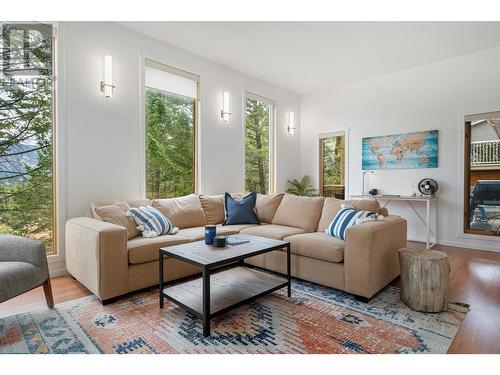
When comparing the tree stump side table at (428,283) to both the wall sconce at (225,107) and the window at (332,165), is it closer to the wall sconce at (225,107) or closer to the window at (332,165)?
the wall sconce at (225,107)

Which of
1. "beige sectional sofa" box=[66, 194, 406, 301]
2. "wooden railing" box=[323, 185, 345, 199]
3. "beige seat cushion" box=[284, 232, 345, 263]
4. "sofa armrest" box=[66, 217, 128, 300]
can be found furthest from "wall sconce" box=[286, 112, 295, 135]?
"sofa armrest" box=[66, 217, 128, 300]

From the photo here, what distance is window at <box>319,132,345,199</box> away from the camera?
5.58 meters

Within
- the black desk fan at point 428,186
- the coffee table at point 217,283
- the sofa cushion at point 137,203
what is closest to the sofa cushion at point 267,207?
the coffee table at point 217,283

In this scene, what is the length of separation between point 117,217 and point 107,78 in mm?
1584

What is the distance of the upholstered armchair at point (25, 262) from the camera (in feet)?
6.26

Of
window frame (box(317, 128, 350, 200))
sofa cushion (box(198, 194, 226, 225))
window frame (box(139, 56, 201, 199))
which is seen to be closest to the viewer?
window frame (box(139, 56, 201, 199))

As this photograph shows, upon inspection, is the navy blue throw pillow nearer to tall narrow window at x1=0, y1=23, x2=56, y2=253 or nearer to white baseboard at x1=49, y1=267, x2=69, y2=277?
white baseboard at x1=49, y1=267, x2=69, y2=277

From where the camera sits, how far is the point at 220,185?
4.50m

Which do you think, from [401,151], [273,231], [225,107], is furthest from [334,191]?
[273,231]

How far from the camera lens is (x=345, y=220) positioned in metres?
2.71

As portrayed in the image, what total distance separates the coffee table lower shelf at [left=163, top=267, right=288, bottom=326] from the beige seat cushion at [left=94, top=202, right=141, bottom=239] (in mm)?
761

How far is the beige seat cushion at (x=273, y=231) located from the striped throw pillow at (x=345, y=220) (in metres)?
0.43
